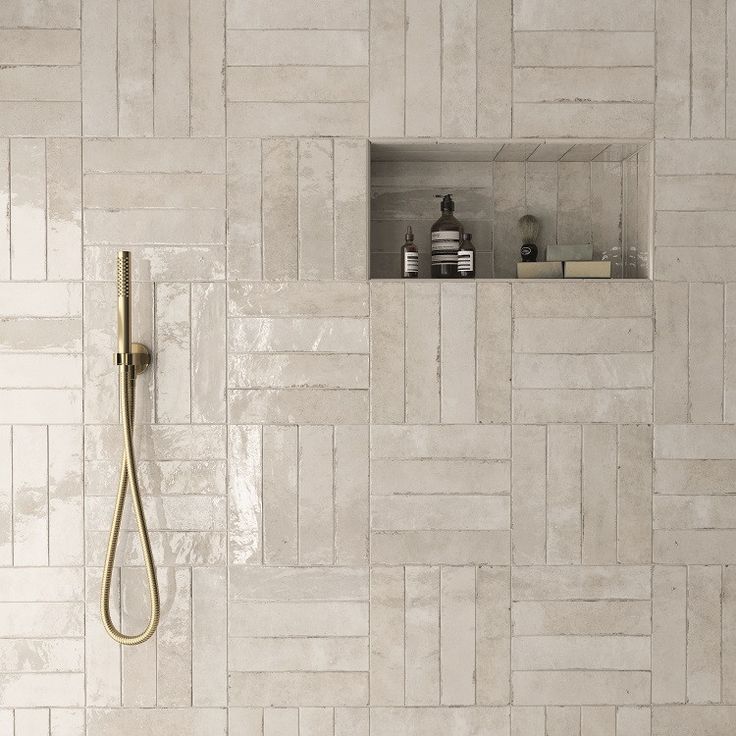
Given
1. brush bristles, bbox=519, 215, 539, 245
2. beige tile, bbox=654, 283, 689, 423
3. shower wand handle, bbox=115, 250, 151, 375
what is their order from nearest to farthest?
1. shower wand handle, bbox=115, 250, 151, 375
2. beige tile, bbox=654, 283, 689, 423
3. brush bristles, bbox=519, 215, 539, 245

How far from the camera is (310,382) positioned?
1.51m

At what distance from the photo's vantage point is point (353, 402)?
1511mm

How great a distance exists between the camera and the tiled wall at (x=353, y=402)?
1.49 m

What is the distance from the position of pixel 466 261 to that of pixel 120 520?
2.98ft

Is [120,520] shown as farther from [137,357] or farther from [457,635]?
[457,635]

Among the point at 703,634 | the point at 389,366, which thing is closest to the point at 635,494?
the point at 703,634

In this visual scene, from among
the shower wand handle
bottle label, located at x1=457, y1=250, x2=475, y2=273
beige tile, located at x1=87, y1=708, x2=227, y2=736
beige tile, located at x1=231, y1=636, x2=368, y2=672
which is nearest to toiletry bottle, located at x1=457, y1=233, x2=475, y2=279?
bottle label, located at x1=457, y1=250, x2=475, y2=273

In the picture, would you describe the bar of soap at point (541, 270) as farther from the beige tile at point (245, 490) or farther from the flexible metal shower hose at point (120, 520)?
the flexible metal shower hose at point (120, 520)

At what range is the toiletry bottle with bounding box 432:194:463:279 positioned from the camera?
1570 millimetres

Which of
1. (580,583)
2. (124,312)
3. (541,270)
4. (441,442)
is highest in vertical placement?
(541,270)

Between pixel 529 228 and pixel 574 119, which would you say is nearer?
pixel 574 119

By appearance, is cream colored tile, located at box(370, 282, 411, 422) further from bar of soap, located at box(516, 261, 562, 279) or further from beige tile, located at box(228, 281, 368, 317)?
bar of soap, located at box(516, 261, 562, 279)

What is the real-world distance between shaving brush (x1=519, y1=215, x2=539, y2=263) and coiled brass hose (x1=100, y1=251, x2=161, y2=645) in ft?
2.82

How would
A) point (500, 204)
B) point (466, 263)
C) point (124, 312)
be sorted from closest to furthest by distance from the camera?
1. point (124, 312)
2. point (466, 263)
3. point (500, 204)
